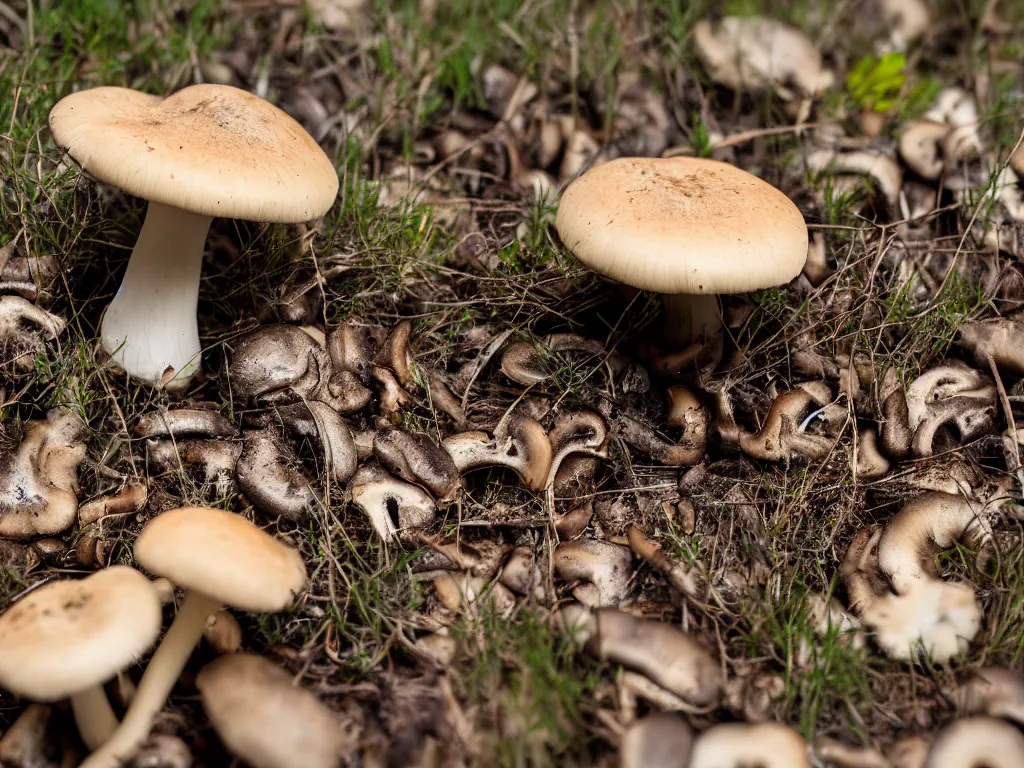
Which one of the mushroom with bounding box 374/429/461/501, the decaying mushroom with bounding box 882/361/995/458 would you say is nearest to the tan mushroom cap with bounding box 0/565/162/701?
the mushroom with bounding box 374/429/461/501

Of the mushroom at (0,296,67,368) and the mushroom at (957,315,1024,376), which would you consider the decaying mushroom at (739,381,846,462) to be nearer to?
the mushroom at (957,315,1024,376)

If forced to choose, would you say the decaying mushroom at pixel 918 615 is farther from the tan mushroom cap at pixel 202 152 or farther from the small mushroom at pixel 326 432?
the tan mushroom cap at pixel 202 152

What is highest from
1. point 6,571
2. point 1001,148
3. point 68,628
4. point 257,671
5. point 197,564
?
point 1001,148

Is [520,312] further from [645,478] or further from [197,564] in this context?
[197,564]

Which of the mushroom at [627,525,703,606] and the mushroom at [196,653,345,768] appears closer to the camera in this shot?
the mushroom at [196,653,345,768]

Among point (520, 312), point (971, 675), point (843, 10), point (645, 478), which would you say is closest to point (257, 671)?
point (645, 478)

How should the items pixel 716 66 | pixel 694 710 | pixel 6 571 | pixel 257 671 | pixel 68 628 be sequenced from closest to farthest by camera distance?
A: pixel 68 628, pixel 257 671, pixel 694 710, pixel 6 571, pixel 716 66

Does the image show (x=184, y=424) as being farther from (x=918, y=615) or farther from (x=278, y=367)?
(x=918, y=615)
